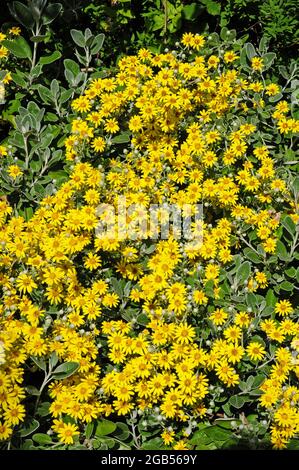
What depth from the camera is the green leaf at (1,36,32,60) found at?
3.58 meters

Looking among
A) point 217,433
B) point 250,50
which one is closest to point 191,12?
point 250,50

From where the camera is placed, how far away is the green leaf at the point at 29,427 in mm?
2465

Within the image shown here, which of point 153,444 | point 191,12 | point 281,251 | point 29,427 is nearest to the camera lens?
point 29,427

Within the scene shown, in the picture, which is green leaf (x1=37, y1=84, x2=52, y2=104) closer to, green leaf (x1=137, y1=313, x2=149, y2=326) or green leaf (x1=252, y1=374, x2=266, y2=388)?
green leaf (x1=137, y1=313, x2=149, y2=326)

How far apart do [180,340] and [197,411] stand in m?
0.34

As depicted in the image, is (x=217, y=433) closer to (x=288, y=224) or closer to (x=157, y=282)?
(x=157, y=282)

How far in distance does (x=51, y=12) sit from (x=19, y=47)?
30cm

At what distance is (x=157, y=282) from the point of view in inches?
109

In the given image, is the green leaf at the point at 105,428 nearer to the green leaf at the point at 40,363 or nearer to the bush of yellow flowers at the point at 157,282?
the bush of yellow flowers at the point at 157,282

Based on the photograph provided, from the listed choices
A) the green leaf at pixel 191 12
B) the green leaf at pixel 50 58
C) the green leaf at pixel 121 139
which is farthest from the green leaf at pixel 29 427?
the green leaf at pixel 191 12
